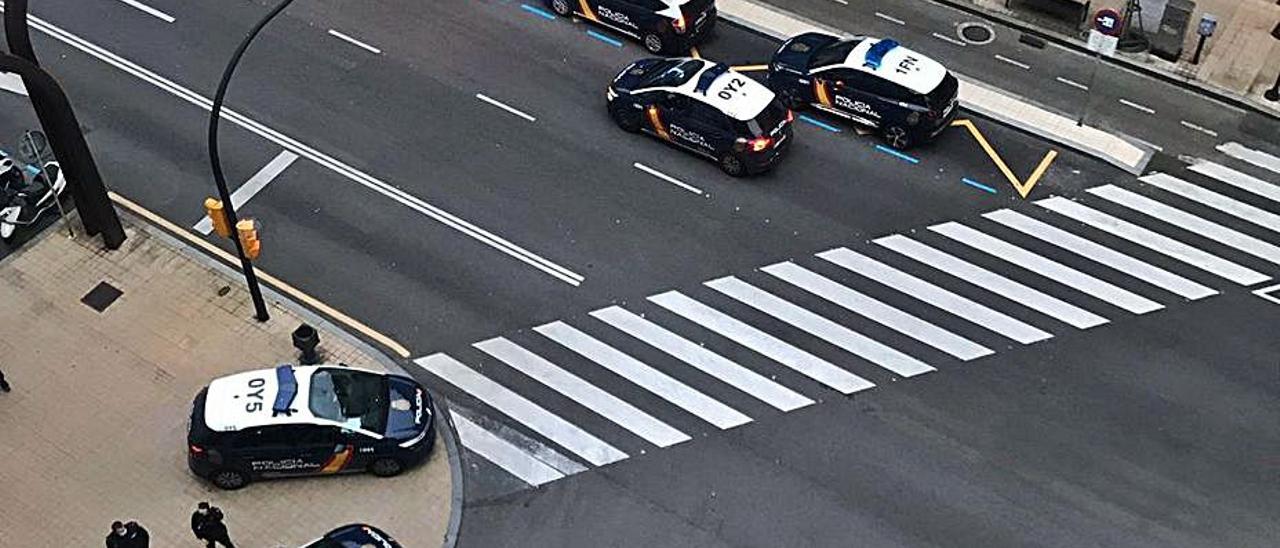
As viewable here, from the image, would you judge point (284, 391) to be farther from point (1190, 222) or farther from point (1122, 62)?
point (1122, 62)

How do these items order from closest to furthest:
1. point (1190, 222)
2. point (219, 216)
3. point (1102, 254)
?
point (219, 216) < point (1102, 254) < point (1190, 222)

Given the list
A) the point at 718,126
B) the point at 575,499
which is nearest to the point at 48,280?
the point at 575,499

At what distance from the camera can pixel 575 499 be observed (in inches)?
848

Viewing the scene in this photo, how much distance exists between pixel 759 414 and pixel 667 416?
5.24 feet

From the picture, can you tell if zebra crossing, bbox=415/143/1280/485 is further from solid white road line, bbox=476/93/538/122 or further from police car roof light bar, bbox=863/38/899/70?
solid white road line, bbox=476/93/538/122

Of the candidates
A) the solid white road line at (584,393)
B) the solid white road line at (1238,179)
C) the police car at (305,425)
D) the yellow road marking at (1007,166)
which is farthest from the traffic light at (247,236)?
the solid white road line at (1238,179)

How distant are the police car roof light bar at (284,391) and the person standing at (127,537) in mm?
2653

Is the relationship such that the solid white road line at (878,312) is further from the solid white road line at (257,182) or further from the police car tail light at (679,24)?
the solid white road line at (257,182)

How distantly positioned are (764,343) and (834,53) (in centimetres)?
770

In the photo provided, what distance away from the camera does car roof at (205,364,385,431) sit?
2062cm

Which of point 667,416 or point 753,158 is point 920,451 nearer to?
point 667,416

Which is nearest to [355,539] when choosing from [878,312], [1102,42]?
[878,312]

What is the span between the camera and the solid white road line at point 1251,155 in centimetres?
2773

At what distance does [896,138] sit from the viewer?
91.0ft
